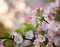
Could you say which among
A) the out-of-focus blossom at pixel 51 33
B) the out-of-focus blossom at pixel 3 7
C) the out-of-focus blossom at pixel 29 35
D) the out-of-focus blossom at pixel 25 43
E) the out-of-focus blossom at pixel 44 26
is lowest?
the out-of-focus blossom at pixel 25 43

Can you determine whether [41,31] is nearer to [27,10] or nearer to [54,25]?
[54,25]

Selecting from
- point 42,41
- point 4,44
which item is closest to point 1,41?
point 4,44

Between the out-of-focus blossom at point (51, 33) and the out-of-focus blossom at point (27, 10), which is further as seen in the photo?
the out-of-focus blossom at point (27, 10)

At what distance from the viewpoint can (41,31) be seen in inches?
33.3

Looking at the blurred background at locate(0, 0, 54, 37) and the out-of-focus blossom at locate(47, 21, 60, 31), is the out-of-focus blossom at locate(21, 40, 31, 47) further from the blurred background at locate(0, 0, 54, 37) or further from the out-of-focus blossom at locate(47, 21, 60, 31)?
the blurred background at locate(0, 0, 54, 37)

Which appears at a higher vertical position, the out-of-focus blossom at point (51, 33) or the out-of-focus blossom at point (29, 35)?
the out-of-focus blossom at point (51, 33)

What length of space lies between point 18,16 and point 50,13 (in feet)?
5.52

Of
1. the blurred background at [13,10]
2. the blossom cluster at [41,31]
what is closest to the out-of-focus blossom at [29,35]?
the blossom cluster at [41,31]

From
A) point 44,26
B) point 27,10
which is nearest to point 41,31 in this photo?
point 44,26

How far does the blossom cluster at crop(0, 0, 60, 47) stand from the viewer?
80cm

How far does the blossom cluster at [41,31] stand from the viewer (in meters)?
0.80

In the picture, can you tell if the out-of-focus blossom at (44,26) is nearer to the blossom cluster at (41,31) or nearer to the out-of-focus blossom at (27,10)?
the blossom cluster at (41,31)

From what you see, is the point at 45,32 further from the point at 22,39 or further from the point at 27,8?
the point at 27,8

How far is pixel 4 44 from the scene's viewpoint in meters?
0.86
